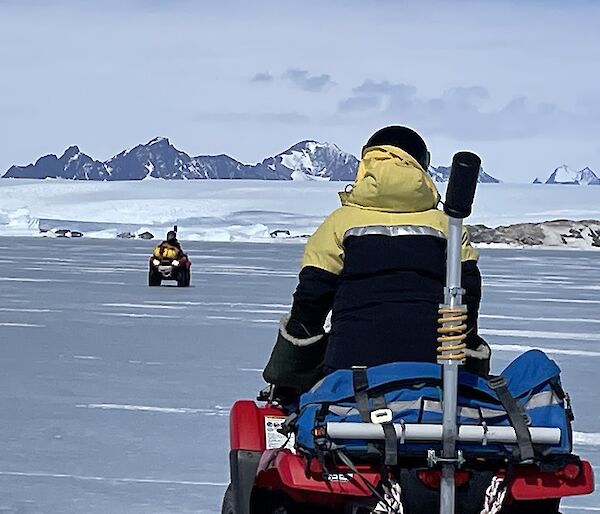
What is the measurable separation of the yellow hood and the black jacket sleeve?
180 mm

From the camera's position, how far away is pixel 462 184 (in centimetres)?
243

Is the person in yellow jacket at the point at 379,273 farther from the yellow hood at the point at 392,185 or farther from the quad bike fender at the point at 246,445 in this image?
the quad bike fender at the point at 246,445

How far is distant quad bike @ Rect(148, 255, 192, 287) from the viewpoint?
55.9 ft

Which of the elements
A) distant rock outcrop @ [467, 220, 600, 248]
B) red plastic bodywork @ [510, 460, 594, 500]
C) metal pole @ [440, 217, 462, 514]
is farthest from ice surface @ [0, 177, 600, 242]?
metal pole @ [440, 217, 462, 514]

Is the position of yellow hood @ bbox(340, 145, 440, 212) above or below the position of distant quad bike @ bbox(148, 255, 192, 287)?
above

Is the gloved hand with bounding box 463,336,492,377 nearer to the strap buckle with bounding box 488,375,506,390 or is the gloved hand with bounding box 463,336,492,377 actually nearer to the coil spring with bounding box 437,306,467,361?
the strap buckle with bounding box 488,375,506,390

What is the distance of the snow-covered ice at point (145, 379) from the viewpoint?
4.46 metres

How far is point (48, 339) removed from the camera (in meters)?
9.43

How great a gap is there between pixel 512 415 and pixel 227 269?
21290mm

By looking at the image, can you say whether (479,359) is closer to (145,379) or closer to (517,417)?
(517,417)

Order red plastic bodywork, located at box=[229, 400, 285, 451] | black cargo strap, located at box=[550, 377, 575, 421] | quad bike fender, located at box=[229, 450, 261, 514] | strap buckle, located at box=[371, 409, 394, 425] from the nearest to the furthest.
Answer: strap buckle, located at box=[371, 409, 394, 425] < black cargo strap, located at box=[550, 377, 575, 421] < quad bike fender, located at box=[229, 450, 261, 514] < red plastic bodywork, located at box=[229, 400, 285, 451]

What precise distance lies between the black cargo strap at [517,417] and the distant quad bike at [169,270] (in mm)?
14400

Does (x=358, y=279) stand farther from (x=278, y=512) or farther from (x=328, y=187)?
(x=328, y=187)

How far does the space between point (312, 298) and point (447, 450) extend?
59 centimetres
